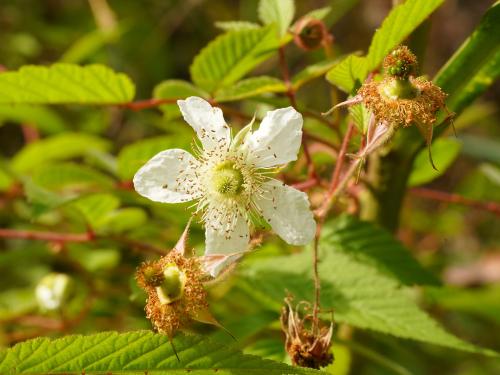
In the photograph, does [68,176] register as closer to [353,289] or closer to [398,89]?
[353,289]

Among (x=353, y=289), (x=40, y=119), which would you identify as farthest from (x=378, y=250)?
(x=40, y=119)

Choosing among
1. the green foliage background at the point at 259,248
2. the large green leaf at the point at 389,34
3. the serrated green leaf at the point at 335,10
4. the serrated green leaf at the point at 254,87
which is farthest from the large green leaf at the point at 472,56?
the serrated green leaf at the point at 335,10

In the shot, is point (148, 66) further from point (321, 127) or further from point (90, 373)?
point (90, 373)

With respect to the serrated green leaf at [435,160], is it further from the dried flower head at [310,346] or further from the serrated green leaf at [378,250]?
the dried flower head at [310,346]

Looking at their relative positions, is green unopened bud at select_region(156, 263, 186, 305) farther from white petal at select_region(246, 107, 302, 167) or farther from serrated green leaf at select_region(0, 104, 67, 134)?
serrated green leaf at select_region(0, 104, 67, 134)

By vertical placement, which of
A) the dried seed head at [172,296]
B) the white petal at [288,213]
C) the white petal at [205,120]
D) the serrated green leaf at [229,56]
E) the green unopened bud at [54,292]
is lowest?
the green unopened bud at [54,292]

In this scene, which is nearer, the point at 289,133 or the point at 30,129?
the point at 289,133

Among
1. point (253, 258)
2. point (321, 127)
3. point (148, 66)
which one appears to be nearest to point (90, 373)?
point (253, 258)
